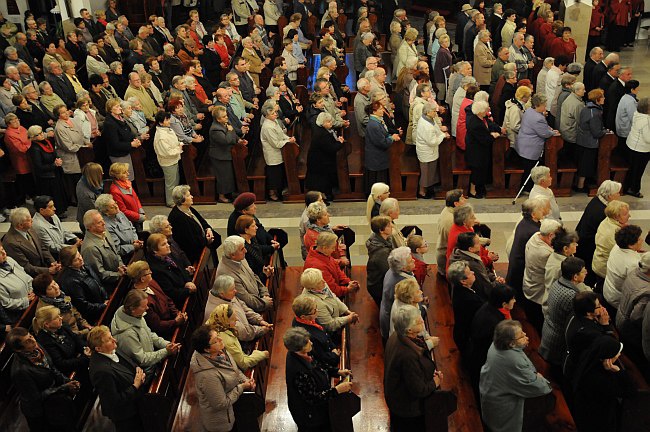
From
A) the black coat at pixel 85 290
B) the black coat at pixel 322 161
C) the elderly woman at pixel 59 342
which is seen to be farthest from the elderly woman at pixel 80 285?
the black coat at pixel 322 161

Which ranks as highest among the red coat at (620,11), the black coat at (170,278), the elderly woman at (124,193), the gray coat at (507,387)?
the red coat at (620,11)

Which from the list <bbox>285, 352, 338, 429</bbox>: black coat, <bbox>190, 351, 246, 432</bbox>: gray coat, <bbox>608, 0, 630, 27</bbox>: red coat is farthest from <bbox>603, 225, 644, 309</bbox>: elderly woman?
<bbox>608, 0, 630, 27</bbox>: red coat

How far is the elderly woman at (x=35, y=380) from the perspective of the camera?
4.88 meters

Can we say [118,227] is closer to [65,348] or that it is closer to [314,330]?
[65,348]

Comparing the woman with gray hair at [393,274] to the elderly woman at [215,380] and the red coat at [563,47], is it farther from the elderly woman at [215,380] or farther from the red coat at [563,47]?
the red coat at [563,47]

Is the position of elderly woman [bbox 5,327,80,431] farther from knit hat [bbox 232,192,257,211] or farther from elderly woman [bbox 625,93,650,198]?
elderly woman [bbox 625,93,650,198]

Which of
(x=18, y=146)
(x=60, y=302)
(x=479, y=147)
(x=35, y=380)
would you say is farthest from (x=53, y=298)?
(x=479, y=147)

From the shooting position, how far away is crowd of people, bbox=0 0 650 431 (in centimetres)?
487

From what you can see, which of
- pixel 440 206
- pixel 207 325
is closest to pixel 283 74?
pixel 440 206

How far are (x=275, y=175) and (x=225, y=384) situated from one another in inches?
185

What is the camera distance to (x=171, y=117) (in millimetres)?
8891

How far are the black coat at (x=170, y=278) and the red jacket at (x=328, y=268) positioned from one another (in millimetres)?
1058

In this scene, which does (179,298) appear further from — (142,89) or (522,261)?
(142,89)

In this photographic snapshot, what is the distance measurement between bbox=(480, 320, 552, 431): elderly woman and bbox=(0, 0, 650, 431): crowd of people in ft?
0.04
